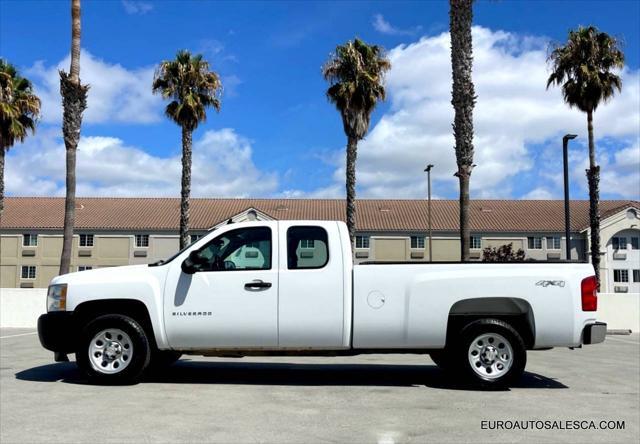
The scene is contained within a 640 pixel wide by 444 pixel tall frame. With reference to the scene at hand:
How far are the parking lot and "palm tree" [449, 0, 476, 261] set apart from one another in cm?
935

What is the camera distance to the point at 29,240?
5694cm

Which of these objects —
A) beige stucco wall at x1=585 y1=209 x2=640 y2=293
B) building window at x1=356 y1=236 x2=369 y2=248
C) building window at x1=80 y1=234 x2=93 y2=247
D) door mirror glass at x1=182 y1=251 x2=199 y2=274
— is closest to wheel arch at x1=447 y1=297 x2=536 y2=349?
door mirror glass at x1=182 y1=251 x2=199 y2=274

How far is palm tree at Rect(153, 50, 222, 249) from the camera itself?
3041 centimetres

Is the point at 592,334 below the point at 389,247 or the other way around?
below

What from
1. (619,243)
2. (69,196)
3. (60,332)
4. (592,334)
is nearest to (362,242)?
(619,243)

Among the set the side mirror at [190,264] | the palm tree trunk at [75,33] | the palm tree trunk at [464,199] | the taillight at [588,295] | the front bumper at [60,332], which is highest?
the palm tree trunk at [75,33]

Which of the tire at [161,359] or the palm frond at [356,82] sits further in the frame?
the palm frond at [356,82]

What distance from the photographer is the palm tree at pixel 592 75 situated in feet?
95.7

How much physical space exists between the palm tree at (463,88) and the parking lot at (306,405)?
9351 millimetres

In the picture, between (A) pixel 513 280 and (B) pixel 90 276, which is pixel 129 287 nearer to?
(B) pixel 90 276

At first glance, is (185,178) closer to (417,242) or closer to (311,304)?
(311,304)

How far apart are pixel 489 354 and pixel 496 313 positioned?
522mm

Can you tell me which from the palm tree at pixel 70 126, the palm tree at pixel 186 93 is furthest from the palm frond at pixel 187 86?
the palm tree at pixel 70 126

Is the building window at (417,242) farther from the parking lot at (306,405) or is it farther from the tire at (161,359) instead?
the tire at (161,359)
